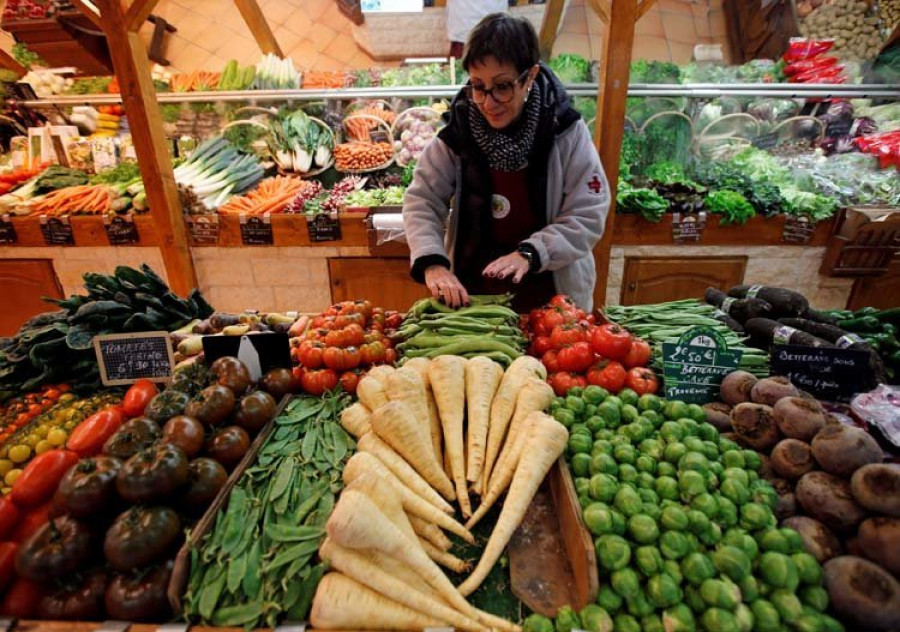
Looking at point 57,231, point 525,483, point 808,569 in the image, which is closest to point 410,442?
point 525,483

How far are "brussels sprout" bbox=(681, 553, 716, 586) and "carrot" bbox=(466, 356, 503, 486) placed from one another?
601 mm

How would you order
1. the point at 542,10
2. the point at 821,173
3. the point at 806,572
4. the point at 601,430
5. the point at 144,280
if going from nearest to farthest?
1. the point at 806,572
2. the point at 601,430
3. the point at 144,280
4. the point at 821,173
5. the point at 542,10

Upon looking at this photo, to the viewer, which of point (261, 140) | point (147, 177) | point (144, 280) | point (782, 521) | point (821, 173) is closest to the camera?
point (782, 521)

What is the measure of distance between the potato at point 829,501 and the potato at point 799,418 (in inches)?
5.4

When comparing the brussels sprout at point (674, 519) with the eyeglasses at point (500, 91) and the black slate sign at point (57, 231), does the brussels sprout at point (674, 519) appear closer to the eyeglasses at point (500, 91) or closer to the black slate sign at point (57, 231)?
the eyeglasses at point (500, 91)

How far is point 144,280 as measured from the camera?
240cm

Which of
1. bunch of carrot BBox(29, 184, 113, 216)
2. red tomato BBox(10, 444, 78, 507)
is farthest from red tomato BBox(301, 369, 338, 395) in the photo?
bunch of carrot BBox(29, 184, 113, 216)

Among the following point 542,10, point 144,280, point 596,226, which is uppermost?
point 542,10

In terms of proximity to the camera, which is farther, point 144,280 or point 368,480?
point 144,280

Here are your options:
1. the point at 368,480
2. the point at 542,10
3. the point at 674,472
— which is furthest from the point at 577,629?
the point at 542,10

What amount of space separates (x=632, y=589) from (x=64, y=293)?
6.21m

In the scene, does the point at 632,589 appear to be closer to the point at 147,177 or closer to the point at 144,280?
the point at 144,280

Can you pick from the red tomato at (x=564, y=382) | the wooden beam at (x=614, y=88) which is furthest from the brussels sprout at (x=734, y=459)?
the wooden beam at (x=614, y=88)

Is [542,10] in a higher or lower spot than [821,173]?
higher
